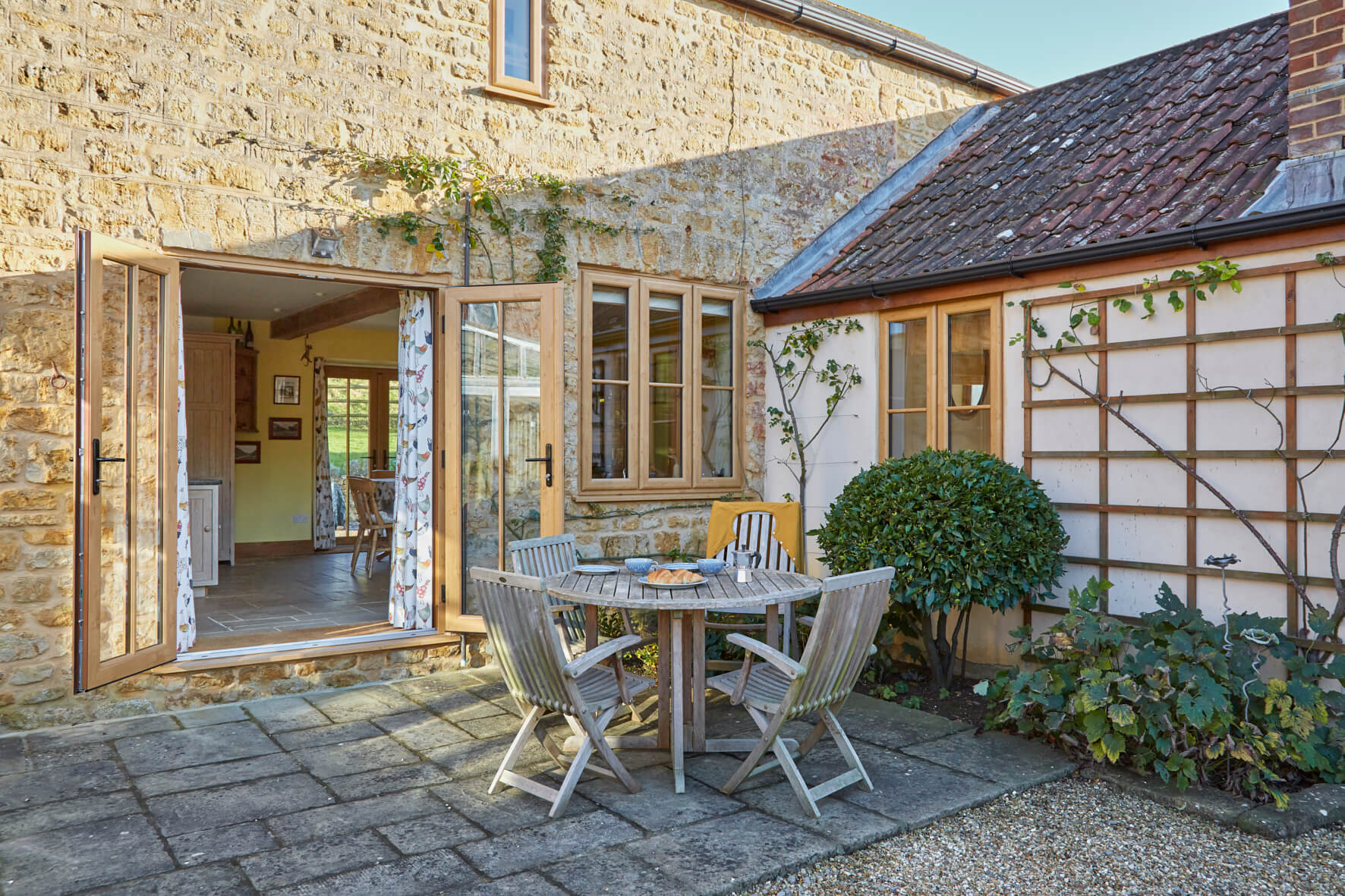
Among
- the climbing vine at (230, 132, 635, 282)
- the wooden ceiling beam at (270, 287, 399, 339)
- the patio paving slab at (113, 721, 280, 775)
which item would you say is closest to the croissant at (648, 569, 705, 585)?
the patio paving slab at (113, 721, 280, 775)

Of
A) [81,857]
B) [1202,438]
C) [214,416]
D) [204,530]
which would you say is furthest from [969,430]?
[214,416]

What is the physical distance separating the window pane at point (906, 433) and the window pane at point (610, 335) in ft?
Result: 5.54

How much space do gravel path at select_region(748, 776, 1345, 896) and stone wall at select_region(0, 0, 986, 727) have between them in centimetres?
306

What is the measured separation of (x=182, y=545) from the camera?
16.6ft

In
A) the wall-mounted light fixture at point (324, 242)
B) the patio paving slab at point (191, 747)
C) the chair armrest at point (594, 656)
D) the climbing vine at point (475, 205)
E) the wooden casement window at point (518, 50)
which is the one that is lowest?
the patio paving slab at point (191, 747)

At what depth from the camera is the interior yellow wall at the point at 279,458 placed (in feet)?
31.0

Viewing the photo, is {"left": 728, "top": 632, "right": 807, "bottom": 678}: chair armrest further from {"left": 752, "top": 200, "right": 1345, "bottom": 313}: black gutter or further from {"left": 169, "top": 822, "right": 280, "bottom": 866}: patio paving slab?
{"left": 752, "top": 200, "right": 1345, "bottom": 313}: black gutter

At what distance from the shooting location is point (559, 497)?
17.5 feet

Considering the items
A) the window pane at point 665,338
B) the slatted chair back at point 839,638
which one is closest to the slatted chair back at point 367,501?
the window pane at point 665,338

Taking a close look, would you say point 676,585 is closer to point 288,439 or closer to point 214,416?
point 214,416

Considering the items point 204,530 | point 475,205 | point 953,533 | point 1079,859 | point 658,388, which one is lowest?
point 1079,859

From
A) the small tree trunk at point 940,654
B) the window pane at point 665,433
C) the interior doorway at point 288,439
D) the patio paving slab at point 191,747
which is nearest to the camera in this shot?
the patio paving slab at point 191,747

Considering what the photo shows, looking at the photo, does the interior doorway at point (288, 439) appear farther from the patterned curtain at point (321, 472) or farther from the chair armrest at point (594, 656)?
the chair armrest at point (594, 656)

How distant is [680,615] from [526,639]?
2.39ft
